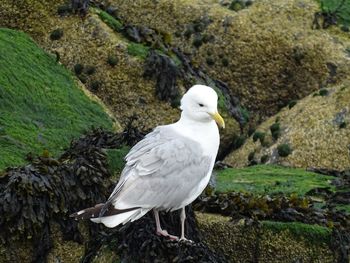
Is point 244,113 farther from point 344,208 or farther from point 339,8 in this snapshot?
point 344,208

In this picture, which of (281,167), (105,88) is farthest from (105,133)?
(105,88)

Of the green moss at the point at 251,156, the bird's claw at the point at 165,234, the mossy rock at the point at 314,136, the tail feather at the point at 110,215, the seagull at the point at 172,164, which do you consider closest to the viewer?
the tail feather at the point at 110,215

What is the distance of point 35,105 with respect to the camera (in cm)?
1847

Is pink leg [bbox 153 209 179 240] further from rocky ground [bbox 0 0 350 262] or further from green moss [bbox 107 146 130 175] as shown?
green moss [bbox 107 146 130 175]

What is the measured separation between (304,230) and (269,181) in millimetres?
2954

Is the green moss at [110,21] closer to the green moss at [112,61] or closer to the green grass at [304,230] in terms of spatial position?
the green moss at [112,61]

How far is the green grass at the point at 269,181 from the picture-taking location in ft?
52.2

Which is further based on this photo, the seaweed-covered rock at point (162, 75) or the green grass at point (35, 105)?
the seaweed-covered rock at point (162, 75)

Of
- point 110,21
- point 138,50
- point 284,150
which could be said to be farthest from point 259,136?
point 110,21

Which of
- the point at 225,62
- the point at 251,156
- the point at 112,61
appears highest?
the point at 112,61

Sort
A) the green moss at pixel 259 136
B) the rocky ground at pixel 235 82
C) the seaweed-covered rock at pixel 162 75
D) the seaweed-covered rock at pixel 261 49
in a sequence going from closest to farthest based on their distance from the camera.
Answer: the rocky ground at pixel 235 82
the green moss at pixel 259 136
the seaweed-covered rock at pixel 162 75
the seaweed-covered rock at pixel 261 49

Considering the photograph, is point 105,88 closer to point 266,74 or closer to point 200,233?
point 266,74

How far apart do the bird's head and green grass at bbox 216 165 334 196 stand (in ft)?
13.4

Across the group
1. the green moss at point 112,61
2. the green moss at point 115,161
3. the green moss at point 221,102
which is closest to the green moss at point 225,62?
the green moss at point 221,102
